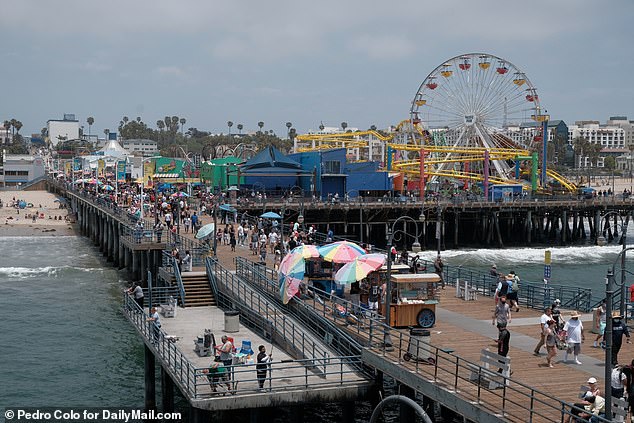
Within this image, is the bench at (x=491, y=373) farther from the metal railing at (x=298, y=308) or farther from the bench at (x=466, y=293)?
the bench at (x=466, y=293)

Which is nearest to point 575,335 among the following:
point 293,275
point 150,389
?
point 293,275

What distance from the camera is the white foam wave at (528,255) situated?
59.6 meters

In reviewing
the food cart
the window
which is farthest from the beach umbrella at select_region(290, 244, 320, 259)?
the window

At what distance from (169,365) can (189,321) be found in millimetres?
6195

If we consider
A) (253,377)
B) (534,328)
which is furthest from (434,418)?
(253,377)

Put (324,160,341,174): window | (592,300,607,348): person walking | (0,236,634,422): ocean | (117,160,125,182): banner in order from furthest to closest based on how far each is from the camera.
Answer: (117,160,125,182): banner, (324,160,341,174): window, (0,236,634,422): ocean, (592,300,607,348): person walking

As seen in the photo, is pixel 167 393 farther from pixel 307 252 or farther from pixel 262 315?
pixel 307 252

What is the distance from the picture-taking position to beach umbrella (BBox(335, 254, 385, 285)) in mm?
21734

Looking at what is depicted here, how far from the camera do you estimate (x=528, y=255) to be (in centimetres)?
6309

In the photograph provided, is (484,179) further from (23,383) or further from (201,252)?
(23,383)

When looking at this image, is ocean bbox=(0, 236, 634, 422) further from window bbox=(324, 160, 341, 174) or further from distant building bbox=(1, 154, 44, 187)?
distant building bbox=(1, 154, 44, 187)

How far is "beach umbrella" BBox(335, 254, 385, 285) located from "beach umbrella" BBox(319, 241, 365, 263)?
87 centimetres

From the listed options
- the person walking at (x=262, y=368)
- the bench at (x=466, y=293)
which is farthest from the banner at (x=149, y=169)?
the person walking at (x=262, y=368)

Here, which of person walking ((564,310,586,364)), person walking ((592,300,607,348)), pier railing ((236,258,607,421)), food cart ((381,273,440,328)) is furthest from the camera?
food cart ((381,273,440,328))
